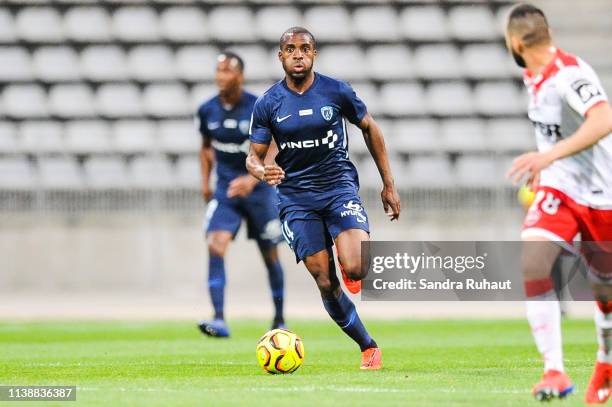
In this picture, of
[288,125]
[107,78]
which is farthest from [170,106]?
[288,125]

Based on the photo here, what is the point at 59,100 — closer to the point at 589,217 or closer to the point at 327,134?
the point at 327,134

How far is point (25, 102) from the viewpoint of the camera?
23531mm

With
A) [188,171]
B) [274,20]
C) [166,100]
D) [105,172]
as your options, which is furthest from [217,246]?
[274,20]

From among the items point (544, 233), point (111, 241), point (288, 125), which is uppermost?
point (288, 125)

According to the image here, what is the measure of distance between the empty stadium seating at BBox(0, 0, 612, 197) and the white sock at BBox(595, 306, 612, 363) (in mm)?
15145

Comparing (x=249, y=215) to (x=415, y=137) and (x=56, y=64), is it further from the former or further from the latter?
(x=56, y=64)

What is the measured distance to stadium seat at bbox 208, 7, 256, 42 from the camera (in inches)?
947

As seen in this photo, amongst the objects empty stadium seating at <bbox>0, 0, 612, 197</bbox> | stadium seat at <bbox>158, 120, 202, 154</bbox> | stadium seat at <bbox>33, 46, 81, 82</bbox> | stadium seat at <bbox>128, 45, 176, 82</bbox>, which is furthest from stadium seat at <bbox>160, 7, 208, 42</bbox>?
stadium seat at <bbox>158, 120, 202, 154</bbox>

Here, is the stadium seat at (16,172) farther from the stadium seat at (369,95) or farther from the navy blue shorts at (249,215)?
the navy blue shorts at (249,215)

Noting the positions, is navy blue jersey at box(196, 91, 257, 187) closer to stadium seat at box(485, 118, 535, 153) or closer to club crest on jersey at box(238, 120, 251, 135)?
club crest on jersey at box(238, 120, 251, 135)

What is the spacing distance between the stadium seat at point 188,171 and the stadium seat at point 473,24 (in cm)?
565

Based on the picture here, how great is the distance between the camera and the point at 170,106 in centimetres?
2334

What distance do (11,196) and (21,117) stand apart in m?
2.95

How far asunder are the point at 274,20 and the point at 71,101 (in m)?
4.06
